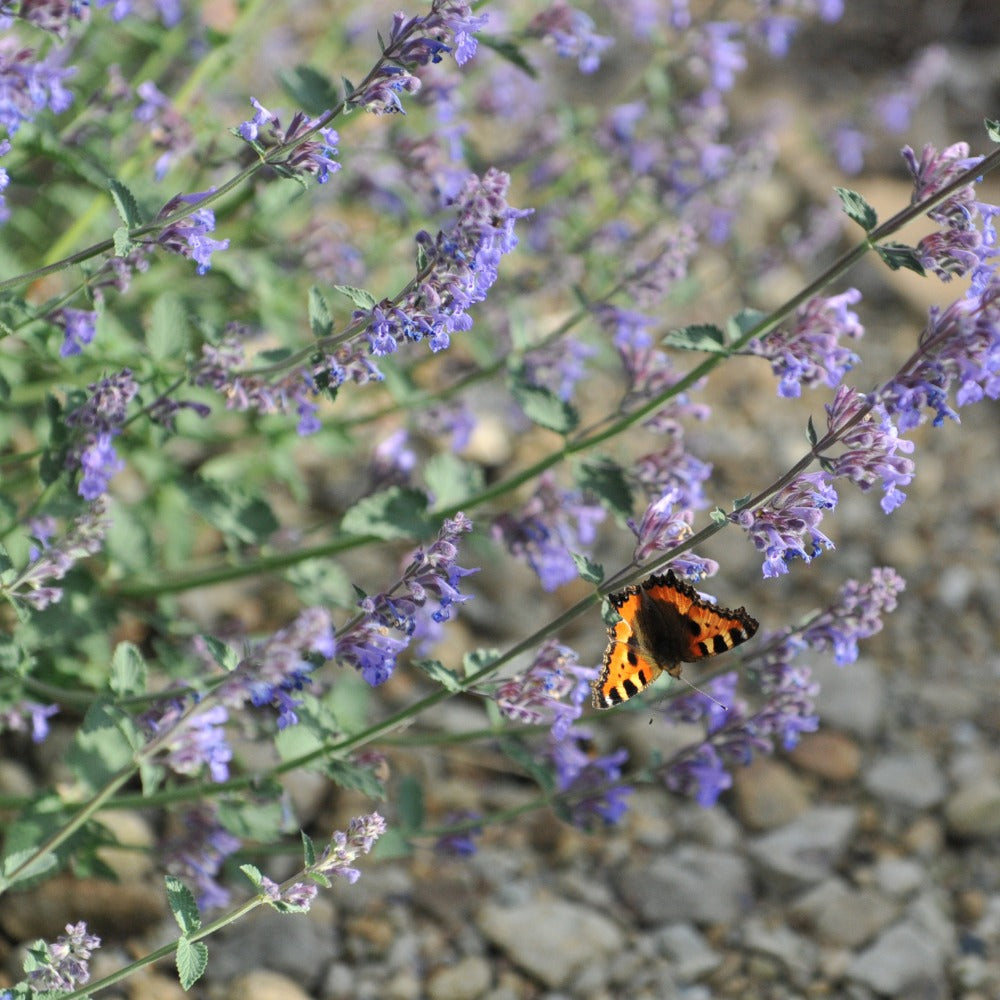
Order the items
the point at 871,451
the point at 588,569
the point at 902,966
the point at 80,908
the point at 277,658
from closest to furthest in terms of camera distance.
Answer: the point at 277,658
the point at 871,451
the point at 588,569
the point at 80,908
the point at 902,966

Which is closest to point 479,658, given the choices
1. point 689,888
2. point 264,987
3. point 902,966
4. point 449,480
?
point 449,480

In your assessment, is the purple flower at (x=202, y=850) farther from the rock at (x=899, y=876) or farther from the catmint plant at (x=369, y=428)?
the rock at (x=899, y=876)

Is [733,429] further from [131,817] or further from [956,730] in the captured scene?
[131,817]

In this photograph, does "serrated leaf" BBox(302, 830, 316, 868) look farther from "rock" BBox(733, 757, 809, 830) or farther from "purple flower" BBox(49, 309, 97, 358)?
"rock" BBox(733, 757, 809, 830)

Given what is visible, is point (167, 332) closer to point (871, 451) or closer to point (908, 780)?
point (871, 451)

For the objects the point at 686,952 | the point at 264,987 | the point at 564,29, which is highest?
the point at 564,29

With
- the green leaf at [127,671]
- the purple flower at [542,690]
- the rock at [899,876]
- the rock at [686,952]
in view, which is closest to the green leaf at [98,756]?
the green leaf at [127,671]

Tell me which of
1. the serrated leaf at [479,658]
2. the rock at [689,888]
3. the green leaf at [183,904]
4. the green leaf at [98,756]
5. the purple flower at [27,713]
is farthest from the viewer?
the rock at [689,888]

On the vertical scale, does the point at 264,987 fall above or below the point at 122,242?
below
